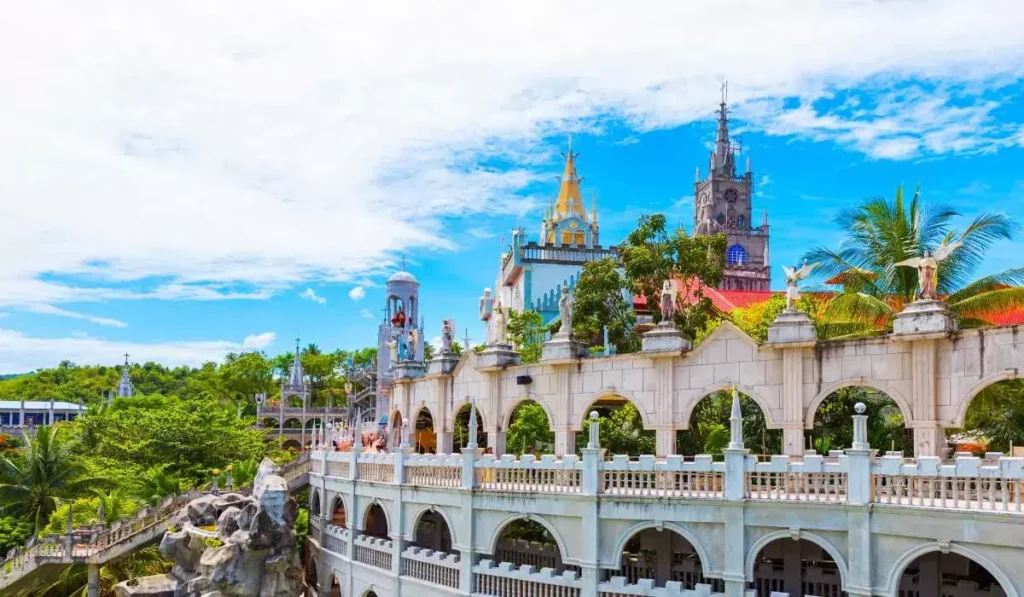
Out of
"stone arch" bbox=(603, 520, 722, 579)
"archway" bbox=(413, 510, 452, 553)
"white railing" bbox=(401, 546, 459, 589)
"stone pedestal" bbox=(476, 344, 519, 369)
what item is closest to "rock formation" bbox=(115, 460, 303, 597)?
"white railing" bbox=(401, 546, 459, 589)

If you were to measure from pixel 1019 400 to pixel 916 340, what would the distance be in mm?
7091

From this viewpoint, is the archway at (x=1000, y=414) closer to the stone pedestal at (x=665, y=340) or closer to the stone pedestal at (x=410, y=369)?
the stone pedestal at (x=665, y=340)

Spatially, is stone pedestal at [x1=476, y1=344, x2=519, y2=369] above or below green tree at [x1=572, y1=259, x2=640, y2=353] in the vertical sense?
below

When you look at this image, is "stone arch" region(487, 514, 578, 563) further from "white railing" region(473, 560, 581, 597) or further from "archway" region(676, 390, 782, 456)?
"archway" region(676, 390, 782, 456)

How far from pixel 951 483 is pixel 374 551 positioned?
1845 centimetres

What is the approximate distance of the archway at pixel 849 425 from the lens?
29.8 m

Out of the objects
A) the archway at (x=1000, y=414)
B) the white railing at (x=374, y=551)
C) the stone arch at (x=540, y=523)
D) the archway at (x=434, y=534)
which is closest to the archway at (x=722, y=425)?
the archway at (x=1000, y=414)

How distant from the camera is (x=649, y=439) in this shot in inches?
1272

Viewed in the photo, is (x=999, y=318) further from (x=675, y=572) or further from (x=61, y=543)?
(x=61, y=543)

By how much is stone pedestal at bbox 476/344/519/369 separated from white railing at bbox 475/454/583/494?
4.71 m

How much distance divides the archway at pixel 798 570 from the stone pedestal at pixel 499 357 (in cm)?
1017

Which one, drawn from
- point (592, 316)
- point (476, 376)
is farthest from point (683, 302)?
point (476, 376)

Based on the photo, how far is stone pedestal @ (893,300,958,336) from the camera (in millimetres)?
21047

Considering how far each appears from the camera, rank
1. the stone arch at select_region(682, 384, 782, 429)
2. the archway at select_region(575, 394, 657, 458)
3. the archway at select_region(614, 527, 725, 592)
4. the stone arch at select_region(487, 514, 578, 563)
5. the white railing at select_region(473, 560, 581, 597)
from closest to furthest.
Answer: the white railing at select_region(473, 560, 581, 597), the stone arch at select_region(682, 384, 782, 429), the stone arch at select_region(487, 514, 578, 563), the archway at select_region(614, 527, 725, 592), the archway at select_region(575, 394, 657, 458)
